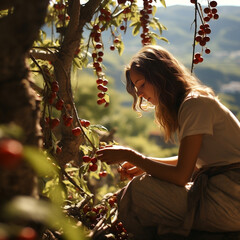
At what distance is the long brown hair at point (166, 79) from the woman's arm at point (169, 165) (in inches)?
8.6

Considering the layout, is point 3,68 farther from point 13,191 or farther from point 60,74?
point 60,74

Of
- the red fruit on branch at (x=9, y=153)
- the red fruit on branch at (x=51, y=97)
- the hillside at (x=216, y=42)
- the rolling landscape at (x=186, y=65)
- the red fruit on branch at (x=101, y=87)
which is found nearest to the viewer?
the red fruit on branch at (x=9, y=153)

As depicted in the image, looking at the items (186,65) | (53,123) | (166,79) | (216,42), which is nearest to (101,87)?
(166,79)

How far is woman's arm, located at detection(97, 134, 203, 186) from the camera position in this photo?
114 cm

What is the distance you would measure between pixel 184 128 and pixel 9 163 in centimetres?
86

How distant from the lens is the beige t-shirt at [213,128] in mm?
1168

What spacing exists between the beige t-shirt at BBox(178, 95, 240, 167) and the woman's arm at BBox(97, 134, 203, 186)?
0.04 meters

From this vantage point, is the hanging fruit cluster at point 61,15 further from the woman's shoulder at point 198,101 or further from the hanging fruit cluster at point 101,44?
the woman's shoulder at point 198,101

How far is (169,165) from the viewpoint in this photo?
1167 millimetres

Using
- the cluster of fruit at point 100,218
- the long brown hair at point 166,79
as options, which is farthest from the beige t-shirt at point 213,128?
the cluster of fruit at point 100,218

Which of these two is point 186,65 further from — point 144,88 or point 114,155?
point 114,155

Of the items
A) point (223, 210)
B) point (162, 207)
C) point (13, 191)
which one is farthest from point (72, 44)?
point (13, 191)

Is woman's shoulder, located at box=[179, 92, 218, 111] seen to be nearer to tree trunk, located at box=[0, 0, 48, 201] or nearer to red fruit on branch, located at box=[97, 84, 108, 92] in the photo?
red fruit on branch, located at box=[97, 84, 108, 92]

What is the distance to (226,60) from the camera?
45.8 feet
